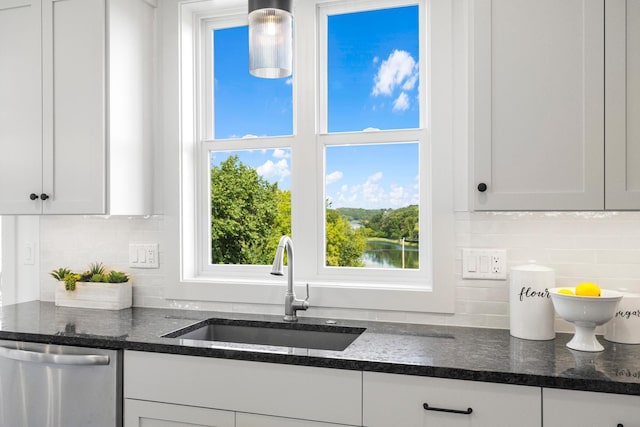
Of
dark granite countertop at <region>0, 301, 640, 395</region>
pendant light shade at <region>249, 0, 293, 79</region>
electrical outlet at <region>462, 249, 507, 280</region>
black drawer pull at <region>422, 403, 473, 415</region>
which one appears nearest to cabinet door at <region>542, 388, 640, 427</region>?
dark granite countertop at <region>0, 301, 640, 395</region>

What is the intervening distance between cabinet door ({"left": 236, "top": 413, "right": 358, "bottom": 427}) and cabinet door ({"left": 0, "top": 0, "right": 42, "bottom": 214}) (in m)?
1.38

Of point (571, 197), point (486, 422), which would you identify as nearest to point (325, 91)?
point (571, 197)

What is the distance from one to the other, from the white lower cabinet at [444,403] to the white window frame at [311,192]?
64 cm

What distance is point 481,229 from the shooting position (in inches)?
86.8

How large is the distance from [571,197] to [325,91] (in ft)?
4.01

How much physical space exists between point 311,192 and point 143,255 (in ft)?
3.02

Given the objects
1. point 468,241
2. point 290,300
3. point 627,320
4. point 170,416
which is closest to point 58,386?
point 170,416

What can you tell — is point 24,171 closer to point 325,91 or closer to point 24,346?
point 24,346

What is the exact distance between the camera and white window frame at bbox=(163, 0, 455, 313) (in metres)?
2.22

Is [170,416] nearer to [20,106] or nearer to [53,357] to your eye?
[53,357]

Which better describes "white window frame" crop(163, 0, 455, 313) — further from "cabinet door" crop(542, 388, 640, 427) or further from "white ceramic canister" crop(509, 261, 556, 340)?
"cabinet door" crop(542, 388, 640, 427)

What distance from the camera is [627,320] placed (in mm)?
1864

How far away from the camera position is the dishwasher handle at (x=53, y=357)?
Result: 6.38 feet

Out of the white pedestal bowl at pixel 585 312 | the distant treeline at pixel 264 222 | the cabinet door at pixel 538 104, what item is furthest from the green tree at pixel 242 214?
the white pedestal bowl at pixel 585 312
